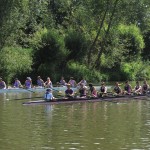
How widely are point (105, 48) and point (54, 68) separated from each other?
32.4 feet

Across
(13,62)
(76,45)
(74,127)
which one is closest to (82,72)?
(76,45)

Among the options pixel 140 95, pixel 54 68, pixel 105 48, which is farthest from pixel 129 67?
pixel 140 95

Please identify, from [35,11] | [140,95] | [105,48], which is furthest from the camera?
[105,48]

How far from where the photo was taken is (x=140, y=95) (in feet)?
111

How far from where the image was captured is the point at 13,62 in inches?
1796

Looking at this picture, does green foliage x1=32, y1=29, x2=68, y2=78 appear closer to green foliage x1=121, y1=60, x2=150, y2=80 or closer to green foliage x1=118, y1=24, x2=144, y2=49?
green foliage x1=121, y1=60, x2=150, y2=80

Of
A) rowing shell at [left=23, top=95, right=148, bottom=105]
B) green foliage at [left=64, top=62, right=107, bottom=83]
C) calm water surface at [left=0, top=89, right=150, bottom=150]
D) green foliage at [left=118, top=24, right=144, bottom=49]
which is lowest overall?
calm water surface at [left=0, top=89, right=150, bottom=150]

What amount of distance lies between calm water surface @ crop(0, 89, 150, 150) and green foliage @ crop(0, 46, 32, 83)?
1700cm

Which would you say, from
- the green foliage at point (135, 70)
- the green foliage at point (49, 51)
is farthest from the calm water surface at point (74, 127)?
the green foliage at point (135, 70)

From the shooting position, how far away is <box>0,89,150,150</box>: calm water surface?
636 inches

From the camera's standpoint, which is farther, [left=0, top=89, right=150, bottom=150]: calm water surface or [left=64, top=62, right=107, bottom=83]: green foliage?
[left=64, top=62, right=107, bottom=83]: green foliage

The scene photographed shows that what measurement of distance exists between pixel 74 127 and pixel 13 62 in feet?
88.2

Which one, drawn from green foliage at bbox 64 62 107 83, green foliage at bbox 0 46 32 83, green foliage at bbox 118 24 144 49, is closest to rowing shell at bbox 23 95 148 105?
green foliage at bbox 0 46 32 83

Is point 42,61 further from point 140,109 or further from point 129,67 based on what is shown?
point 140,109
